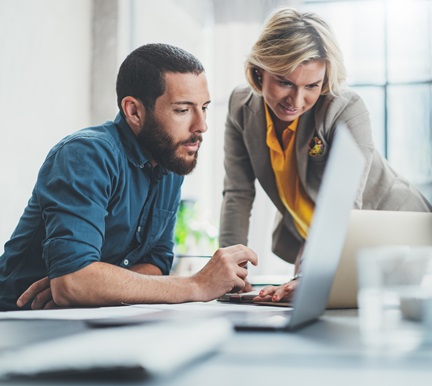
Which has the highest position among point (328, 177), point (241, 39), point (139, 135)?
point (241, 39)

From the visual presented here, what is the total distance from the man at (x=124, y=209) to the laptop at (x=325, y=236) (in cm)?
49

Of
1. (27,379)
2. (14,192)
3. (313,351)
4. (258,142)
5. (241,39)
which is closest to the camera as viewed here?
(27,379)

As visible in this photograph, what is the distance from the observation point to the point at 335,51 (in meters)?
1.94

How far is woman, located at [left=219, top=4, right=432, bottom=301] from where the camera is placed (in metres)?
1.91

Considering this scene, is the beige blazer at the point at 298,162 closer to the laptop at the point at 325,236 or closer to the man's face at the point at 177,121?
the man's face at the point at 177,121

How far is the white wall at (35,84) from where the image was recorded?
376cm

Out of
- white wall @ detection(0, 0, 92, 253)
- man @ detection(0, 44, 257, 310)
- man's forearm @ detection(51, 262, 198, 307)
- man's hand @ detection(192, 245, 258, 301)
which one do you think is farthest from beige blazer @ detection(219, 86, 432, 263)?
white wall @ detection(0, 0, 92, 253)

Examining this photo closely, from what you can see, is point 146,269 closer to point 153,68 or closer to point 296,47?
point 153,68

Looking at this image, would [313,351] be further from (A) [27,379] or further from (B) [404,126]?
(B) [404,126]

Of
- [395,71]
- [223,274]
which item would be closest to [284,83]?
[223,274]

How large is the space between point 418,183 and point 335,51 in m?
2.69

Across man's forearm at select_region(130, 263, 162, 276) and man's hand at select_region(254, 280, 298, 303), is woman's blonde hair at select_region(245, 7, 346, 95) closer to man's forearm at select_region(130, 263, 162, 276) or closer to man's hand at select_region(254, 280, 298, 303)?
man's forearm at select_region(130, 263, 162, 276)

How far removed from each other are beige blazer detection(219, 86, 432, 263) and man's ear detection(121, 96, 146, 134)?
449 millimetres

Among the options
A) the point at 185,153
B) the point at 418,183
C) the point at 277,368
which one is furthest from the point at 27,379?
the point at 418,183
